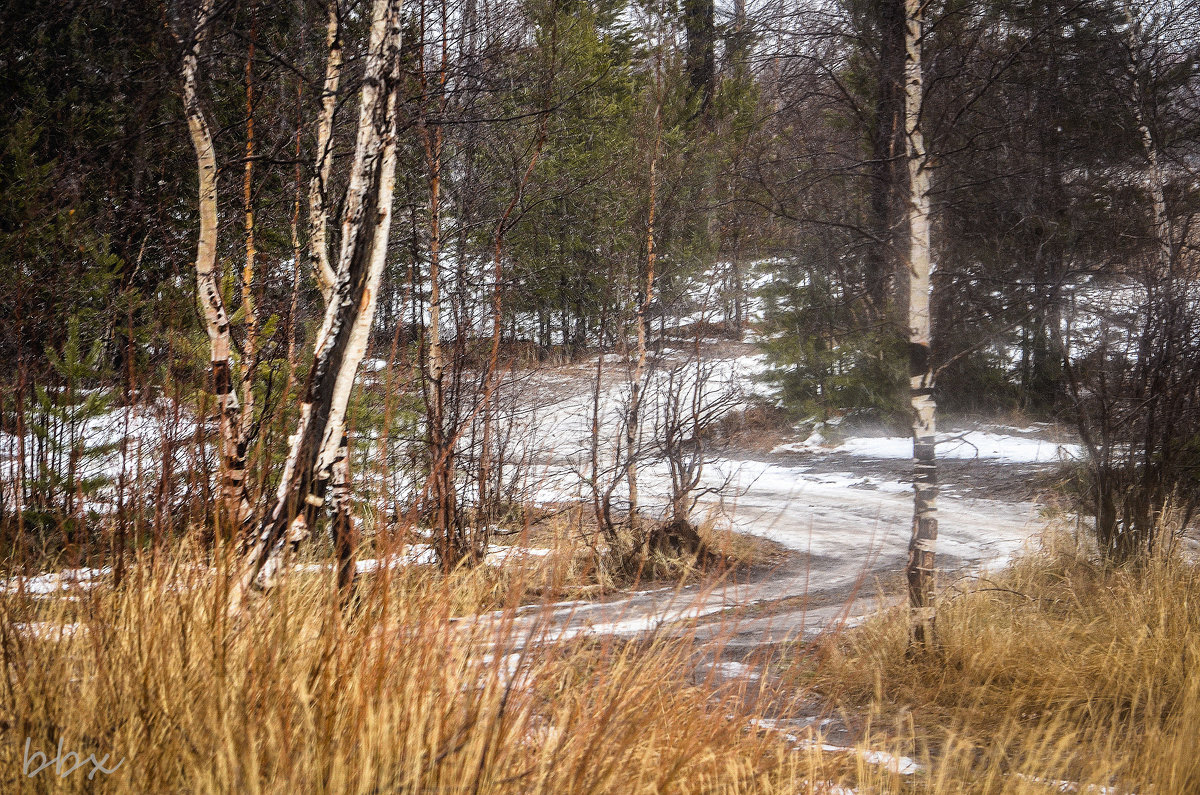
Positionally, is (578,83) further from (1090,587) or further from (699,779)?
(699,779)

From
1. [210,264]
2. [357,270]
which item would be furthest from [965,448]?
[210,264]

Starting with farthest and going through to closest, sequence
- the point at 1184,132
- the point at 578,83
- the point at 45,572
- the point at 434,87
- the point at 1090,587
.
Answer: the point at 1184,132
the point at 578,83
the point at 434,87
the point at 1090,587
the point at 45,572

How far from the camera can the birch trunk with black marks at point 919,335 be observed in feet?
15.9

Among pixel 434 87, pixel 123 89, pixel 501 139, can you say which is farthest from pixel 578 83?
pixel 123 89

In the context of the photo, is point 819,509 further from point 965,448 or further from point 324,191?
point 324,191

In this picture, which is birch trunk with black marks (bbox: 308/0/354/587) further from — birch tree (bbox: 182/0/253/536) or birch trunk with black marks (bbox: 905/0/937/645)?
birch trunk with black marks (bbox: 905/0/937/645)

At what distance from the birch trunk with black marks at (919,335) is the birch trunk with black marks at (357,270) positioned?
3.37 meters

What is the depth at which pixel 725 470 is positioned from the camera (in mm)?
13102

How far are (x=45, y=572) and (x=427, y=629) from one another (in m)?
3.91

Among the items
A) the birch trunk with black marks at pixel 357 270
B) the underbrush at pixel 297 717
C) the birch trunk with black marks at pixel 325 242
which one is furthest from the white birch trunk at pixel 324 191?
the underbrush at pixel 297 717

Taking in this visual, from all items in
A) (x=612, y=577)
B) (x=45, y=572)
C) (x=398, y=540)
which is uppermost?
(x=398, y=540)

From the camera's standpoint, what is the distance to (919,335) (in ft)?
16.1

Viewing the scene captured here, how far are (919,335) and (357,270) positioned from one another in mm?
3583

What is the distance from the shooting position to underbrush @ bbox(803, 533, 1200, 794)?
136 inches
